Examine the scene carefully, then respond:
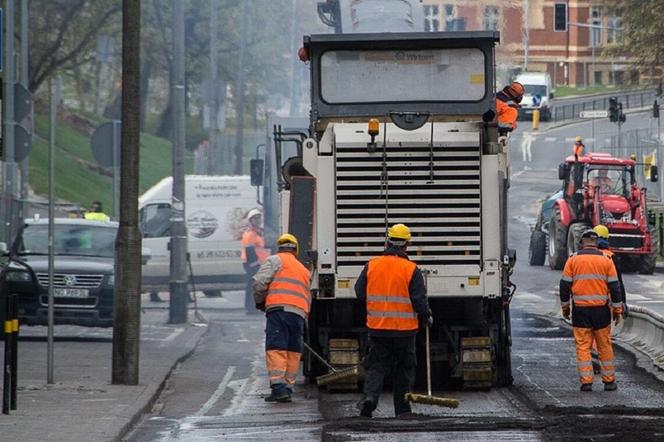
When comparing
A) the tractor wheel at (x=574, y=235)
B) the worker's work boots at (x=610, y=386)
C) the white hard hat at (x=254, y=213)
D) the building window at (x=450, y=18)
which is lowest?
the worker's work boots at (x=610, y=386)

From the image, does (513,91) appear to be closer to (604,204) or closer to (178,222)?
(178,222)

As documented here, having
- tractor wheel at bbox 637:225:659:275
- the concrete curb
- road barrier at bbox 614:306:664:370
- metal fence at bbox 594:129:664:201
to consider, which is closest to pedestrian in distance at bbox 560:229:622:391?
road barrier at bbox 614:306:664:370

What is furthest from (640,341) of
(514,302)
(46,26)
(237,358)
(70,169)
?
(70,169)

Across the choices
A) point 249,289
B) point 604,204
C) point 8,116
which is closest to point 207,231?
point 249,289

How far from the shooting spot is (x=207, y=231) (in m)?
37.0

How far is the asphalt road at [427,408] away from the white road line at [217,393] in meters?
0.01

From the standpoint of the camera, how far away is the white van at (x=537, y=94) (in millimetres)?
83725

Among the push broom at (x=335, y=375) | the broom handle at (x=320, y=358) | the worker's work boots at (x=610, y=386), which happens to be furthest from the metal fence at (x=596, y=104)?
the push broom at (x=335, y=375)

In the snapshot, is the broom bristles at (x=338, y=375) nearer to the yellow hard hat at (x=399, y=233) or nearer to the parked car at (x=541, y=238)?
the yellow hard hat at (x=399, y=233)

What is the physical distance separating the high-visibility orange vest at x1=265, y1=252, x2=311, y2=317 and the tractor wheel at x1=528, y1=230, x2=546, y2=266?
26.4 m

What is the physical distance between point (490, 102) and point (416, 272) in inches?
127

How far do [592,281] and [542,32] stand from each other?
170 feet

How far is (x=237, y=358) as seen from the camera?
2359 cm

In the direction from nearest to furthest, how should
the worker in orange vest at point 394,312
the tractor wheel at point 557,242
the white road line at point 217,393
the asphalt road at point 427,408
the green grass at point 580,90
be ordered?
the asphalt road at point 427,408, the worker in orange vest at point 394,312, the white road line at point 217,393, the tractor wheel at point 557,242, the green grass at point 580,90
